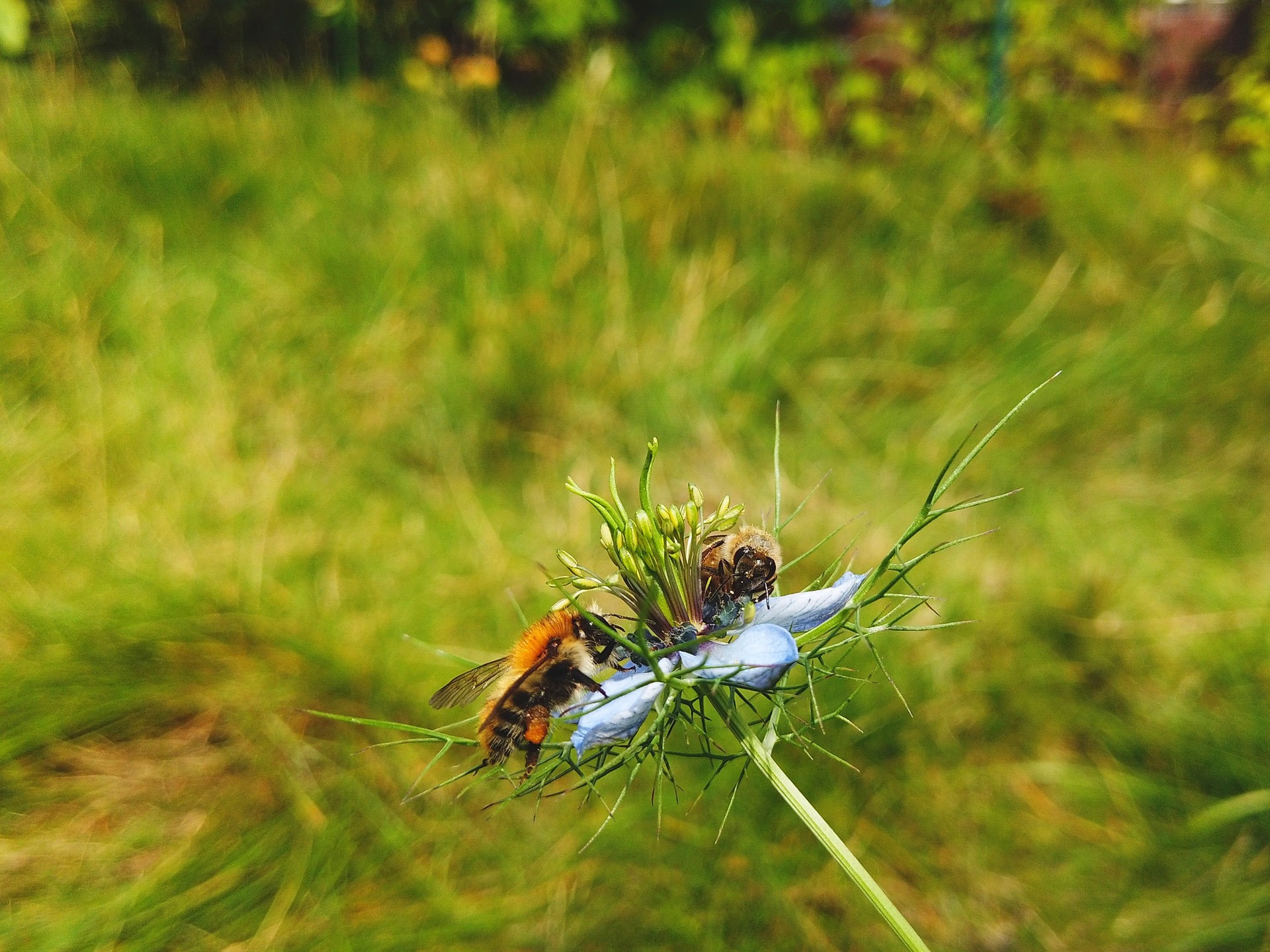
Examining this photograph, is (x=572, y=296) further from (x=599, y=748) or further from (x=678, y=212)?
(x=599, y=748)

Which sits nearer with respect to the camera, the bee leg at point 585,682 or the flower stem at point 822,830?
the flower stem at point 822,830

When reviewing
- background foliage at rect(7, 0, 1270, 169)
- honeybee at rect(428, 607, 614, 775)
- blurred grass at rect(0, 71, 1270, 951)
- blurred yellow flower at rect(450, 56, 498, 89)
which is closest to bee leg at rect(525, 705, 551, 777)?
honeybee at rect(428, 607, 614, 775)

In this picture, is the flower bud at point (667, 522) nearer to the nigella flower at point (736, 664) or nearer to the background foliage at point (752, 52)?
the nigella flower at point (736, 664)

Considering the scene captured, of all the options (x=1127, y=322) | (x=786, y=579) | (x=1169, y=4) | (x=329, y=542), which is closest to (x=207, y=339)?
(x=329, y=542)

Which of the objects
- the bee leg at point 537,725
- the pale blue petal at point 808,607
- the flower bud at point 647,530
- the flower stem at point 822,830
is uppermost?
the flower bud at point 647,530

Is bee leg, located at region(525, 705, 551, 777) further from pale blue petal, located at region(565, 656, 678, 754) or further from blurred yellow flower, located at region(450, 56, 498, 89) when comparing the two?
blurred yellow flower, located at region(450, 56, 498, 89)

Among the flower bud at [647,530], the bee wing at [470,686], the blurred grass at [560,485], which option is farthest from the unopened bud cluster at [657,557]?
the blurred grass at [560,485]

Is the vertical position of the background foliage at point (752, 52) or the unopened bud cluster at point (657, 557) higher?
the background foliage at point (752, 52)
